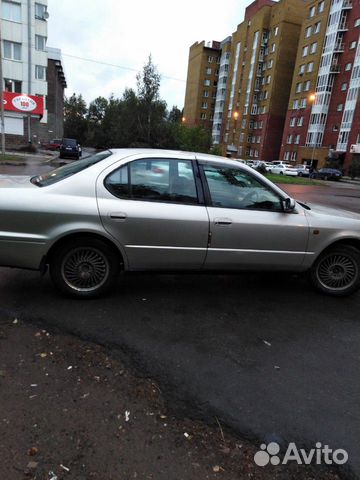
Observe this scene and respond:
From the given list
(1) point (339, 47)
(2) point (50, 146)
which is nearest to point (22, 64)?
(2) point (50, 146)

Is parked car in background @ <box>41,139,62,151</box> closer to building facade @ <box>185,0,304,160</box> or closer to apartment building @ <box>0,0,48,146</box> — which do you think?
apartment building @ <box>0,0,48,146</box>

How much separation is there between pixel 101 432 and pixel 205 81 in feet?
346

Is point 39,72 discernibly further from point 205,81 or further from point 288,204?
point 205,81

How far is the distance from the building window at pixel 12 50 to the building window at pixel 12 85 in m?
2.14

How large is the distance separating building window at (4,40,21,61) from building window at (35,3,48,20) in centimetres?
353

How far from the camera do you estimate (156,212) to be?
414 centimetres

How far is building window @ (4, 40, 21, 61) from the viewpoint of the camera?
38.6 m

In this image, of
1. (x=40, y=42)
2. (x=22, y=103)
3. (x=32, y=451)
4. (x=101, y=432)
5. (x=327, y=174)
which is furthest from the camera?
(x=327, y=174)

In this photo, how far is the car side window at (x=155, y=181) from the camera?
417 cm

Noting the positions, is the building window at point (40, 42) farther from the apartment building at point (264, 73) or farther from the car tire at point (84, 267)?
the car tire at point (84, 267)

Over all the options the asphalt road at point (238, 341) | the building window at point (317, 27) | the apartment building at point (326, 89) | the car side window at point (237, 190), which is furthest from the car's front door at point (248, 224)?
the building window at point (317, 27)

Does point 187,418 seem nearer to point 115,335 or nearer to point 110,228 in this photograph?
point 115,335

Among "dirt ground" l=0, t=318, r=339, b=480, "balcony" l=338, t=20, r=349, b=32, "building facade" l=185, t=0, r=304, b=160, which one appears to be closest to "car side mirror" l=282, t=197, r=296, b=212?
"dirt ground" l=0, t=318, r=339, b=480

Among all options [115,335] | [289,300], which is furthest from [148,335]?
Result: [289,300]
